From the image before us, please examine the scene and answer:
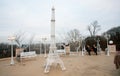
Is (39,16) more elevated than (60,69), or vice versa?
(39,16)

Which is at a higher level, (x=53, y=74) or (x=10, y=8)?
(x=10, y=8)

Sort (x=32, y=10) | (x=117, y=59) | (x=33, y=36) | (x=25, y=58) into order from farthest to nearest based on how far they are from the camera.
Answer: (x=33, y=36)
(x=32, y=10)
(x=25, y=58)
(x=117, y=59)

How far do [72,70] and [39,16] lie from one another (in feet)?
36.4

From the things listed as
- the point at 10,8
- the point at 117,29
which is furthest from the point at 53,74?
the point at 117,29

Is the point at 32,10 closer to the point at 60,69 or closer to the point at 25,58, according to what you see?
the point at 25,58

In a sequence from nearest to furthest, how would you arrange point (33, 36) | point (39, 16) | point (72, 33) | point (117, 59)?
point (117, 59) → point (39, 16) → point (33, 36) → point (72, 33)

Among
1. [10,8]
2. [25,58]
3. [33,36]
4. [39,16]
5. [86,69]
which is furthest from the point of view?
[33,36]

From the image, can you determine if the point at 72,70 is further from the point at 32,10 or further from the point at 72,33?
the point at 72,33

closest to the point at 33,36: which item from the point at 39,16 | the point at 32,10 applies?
the point at 39,16

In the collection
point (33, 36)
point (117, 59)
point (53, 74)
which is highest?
point (33, 36)

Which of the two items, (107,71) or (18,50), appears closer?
(107,71)

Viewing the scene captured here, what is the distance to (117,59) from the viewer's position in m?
8.83

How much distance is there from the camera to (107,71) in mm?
8961

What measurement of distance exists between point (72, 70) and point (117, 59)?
236 cm
